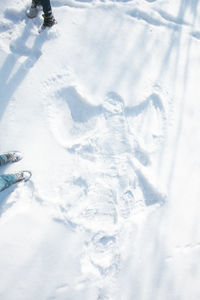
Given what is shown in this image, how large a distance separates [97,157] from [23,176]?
62cm

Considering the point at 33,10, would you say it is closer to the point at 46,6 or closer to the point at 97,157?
the point at 46,6

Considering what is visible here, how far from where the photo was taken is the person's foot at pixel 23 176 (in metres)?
1.63

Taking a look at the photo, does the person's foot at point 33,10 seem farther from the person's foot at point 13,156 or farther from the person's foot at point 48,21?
the person's foot at point 13,156

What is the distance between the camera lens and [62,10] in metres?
1.95

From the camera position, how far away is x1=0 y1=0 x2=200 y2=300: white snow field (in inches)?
65.1

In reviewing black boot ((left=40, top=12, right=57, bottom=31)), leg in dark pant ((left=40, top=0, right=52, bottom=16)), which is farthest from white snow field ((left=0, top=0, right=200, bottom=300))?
leg in dark pant ((left=40, top=0, right=52, bottom=16))

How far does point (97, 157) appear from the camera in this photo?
1.83 metres

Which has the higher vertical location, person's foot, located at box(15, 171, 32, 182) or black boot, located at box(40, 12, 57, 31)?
black boot, located at box(40, 12, 57, 31)

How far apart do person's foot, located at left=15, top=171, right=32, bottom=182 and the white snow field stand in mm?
55

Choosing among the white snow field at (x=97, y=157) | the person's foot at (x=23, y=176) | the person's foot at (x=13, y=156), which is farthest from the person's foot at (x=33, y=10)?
the person's foot at (x=23, y=176)

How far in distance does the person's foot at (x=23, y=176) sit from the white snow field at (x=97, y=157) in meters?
0.05

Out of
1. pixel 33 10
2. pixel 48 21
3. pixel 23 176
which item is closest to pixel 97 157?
pixel 23 176

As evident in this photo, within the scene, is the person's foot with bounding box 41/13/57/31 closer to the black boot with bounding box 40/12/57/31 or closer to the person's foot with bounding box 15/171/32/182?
the black boot with bounding box 40/12/57/31

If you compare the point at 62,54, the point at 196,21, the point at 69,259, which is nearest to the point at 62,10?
the point at 62,54
